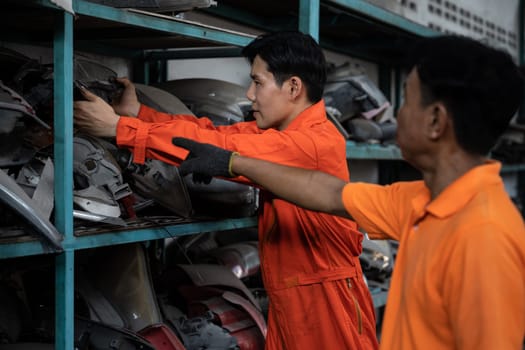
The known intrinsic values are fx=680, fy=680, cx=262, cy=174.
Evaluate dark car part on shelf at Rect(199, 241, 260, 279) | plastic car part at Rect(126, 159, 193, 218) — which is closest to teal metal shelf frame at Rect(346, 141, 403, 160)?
dark car part on shelf at Rect(199, 241, 260, 279)

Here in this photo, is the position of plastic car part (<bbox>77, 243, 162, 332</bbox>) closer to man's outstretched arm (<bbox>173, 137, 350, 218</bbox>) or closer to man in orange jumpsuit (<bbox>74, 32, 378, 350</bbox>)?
man in orange jumpsuit (<bbox>74, 32, 378, 350</bbox>)

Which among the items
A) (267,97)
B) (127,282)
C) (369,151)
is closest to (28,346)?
(127,282)

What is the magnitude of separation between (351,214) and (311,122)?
61 centimetres

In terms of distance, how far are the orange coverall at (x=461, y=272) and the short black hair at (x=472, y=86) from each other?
8 centimetres

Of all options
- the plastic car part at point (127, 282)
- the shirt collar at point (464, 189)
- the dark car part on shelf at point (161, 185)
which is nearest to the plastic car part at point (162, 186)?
the dark car part on shelf at point (161, 185)

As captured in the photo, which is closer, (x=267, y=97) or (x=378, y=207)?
(x=378, y=207)

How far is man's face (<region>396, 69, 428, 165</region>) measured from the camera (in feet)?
4.52

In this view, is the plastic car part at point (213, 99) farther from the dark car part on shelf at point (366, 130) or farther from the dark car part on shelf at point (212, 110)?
the dark car part on shelf at point (366, 130)

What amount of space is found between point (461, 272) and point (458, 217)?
118 millimetres

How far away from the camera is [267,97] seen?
228cm

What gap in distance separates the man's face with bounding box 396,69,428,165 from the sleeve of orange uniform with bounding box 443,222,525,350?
0.24 metres

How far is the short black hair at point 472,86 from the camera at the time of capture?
1292 millimetres

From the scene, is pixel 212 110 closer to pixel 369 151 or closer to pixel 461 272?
pixel 369 151

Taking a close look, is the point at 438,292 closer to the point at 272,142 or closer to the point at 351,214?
the point at 351,214
